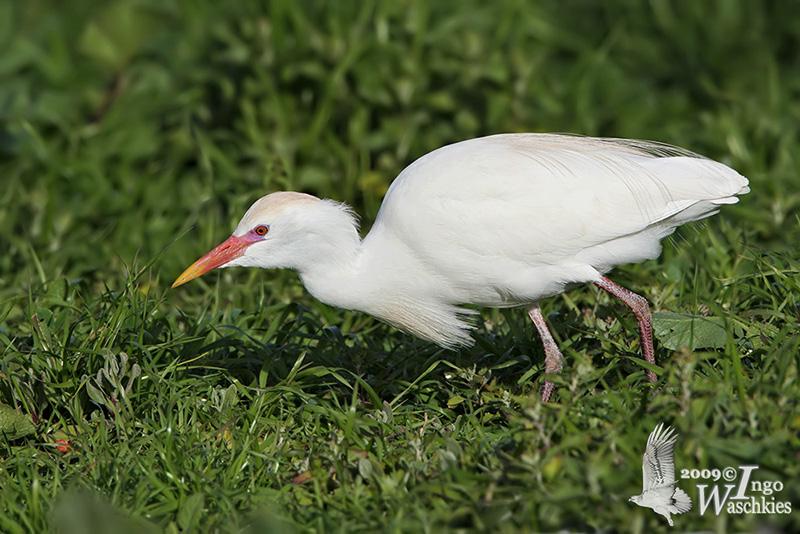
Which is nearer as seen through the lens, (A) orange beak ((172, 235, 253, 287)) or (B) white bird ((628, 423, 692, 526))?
(B) white bird ((628, 423, 692, 526))

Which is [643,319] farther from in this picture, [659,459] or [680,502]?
[680,502]

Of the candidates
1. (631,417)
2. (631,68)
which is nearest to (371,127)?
(631,68)

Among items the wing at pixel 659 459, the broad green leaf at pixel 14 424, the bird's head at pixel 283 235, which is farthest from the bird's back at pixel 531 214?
the broad green leaf at pixel 14 424

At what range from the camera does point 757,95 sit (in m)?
6.89

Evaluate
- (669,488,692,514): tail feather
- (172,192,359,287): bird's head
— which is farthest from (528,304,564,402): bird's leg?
(669,488,692,514): tail feather

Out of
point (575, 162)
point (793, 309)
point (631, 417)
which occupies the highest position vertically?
point (575, 162)

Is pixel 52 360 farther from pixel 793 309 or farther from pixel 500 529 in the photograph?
pixel 793 309

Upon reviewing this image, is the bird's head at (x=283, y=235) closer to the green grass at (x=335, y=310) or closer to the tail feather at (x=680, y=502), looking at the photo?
the green grass at (x=335, y=310)

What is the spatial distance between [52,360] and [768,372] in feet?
9.42

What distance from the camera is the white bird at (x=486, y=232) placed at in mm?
3777

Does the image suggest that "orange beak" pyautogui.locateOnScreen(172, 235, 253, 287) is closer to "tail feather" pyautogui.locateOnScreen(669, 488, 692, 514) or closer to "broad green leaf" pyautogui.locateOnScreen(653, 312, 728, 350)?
"broad green leaf" pyautogui.locateOnScreen(653, 312, 728, 350)

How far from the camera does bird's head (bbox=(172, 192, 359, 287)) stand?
388cm

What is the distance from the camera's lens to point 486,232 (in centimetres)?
376

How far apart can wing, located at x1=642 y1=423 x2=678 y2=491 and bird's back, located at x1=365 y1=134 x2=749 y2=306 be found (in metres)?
1.00
